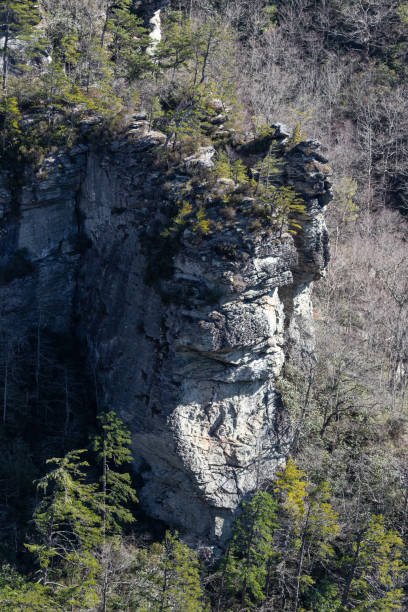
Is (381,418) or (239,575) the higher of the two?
(381,418)

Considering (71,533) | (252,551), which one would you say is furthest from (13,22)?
(252,551)

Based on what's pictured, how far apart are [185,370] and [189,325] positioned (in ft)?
5.03

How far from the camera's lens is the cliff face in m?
17.0

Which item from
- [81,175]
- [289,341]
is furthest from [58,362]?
[289,341]

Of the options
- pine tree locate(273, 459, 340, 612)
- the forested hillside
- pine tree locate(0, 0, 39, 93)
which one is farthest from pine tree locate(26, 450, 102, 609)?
pine tree locate(0, 0, 39, 93)

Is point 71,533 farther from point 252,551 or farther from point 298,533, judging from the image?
point 298,533

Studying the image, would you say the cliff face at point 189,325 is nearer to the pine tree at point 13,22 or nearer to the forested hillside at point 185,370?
the forested hillside at point 185,370

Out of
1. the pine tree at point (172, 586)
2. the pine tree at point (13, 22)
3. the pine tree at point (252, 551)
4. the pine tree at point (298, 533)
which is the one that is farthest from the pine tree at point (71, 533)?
the pine tree at point (13, 22)

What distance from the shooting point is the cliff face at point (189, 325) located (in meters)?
17.0

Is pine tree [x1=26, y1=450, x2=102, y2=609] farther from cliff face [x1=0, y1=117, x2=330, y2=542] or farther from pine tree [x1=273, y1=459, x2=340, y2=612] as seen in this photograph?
pine tree [x1=273, y1=459, x2=340, y2=612]

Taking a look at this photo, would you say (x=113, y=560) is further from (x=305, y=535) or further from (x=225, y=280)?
(x=225, y=280)

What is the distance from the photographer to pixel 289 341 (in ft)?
71.1

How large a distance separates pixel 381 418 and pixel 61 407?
13184 millimetres

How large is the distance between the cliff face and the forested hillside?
16cm
